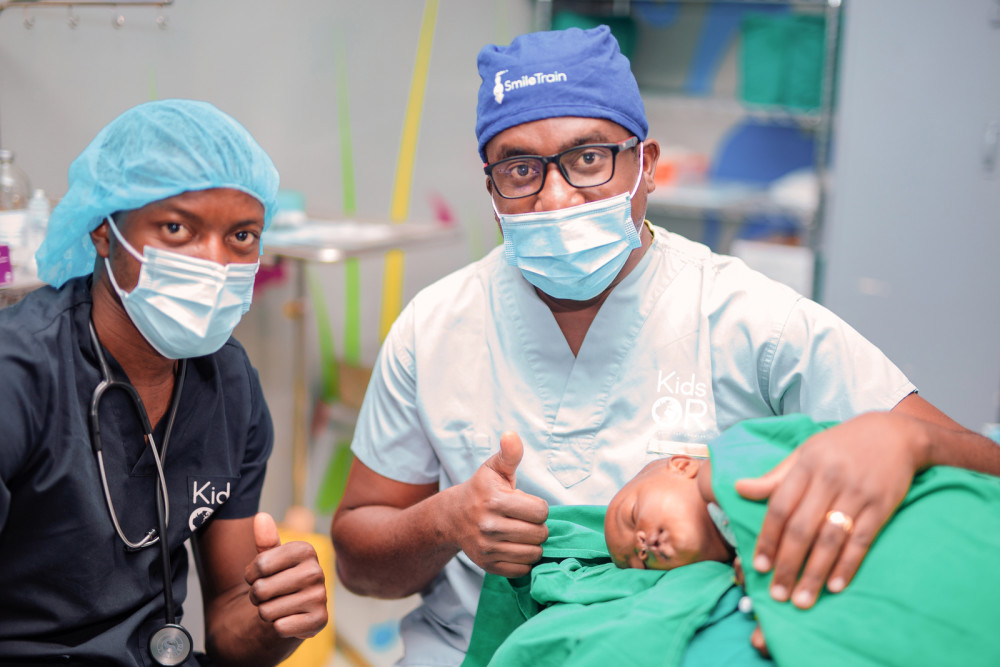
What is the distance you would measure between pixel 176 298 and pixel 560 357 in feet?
2.09

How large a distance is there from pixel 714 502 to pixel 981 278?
7.77 ft

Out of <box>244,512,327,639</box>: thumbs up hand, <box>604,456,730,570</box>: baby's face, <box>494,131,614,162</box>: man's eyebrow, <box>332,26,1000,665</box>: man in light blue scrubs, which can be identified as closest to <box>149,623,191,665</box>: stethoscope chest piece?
<box>244,512,327,639</box>: thumbs up hand

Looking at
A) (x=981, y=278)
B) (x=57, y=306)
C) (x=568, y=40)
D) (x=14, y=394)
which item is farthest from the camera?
(x=981, y=278)

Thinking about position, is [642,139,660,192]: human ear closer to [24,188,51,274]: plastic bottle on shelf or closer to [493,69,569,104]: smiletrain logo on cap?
[493,69,569,104]: smiletrain logo on cap

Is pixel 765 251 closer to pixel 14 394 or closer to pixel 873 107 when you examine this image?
pixel 873 107

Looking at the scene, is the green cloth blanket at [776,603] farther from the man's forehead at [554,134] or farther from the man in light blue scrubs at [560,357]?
the man's forehead at [554,134]

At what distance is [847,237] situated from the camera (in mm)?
3271

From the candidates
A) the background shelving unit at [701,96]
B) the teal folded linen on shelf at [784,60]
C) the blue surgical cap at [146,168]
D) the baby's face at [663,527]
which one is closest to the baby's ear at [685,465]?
A: the baby's face at [663,527]

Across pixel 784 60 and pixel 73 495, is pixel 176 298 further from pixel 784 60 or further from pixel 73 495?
pixel 784 60

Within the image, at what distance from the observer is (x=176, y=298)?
1.23 metres

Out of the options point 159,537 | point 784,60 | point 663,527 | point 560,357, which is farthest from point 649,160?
point 784,60

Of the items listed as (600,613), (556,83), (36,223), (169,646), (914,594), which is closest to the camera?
(914,594)

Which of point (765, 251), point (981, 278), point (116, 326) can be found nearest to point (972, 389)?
point (981, 278)

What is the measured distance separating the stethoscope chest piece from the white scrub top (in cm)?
42
